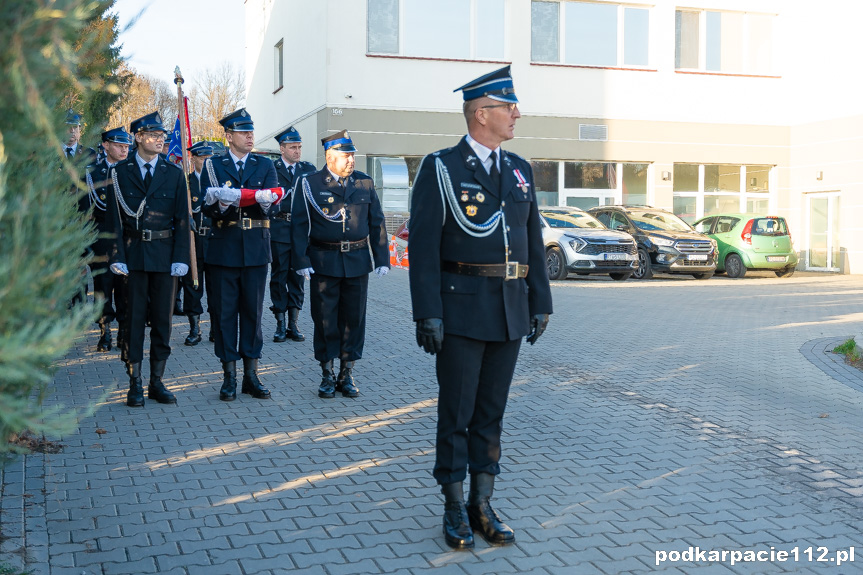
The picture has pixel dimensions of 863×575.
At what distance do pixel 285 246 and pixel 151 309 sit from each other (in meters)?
3.33

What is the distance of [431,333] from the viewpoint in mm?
4371

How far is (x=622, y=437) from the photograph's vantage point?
6.50 m

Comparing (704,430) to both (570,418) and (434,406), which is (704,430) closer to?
(570,418)

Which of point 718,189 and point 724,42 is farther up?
point 724,42

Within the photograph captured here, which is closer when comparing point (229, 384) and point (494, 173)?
point (494, 173)

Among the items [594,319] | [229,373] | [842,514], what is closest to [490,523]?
[842,514]

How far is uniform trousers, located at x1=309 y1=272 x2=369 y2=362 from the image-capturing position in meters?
7.67

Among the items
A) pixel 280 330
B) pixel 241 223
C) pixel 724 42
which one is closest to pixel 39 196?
pixel 241 223

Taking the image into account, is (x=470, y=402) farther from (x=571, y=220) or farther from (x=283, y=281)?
(x=571, y=220)

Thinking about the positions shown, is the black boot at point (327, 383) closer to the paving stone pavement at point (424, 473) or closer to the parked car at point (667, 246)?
the paving stone pavement at point (424, 473)

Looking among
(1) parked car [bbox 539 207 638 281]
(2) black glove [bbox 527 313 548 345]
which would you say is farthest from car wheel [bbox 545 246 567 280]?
(2) black glove [bbox 527 313 548 345]

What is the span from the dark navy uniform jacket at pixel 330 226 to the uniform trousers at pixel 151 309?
1.06 meters

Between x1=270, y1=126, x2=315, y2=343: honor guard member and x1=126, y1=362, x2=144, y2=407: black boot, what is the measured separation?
3.24 meters

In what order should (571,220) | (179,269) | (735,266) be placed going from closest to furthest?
(179,269), (571,220), (735,266)
